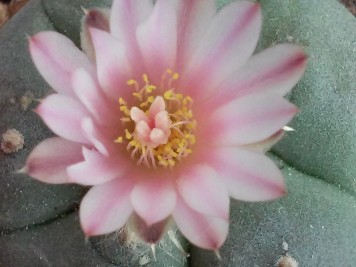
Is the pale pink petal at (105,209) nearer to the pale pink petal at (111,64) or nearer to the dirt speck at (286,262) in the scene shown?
the pale pink petal at (111,64)

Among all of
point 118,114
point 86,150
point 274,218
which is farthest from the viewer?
point 274,218

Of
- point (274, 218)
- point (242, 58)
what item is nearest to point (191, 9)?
point (242, 58)

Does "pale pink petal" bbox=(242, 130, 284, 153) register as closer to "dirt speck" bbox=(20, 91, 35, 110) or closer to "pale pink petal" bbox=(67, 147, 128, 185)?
"pale pink petal" bbox=(67, 147, 128, 185)

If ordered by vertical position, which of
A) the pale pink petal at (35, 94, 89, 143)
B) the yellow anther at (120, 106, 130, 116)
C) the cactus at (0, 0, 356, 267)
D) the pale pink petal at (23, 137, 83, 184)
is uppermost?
the pale pink petal at (35, 94, 89, 143)

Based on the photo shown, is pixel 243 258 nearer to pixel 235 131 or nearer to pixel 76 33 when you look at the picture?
pixel 235 131

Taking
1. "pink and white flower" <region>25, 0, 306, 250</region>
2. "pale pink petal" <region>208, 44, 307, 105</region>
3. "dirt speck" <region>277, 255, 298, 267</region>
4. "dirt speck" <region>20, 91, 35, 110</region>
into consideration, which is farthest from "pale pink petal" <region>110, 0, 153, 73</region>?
"dirt speck" <region>277, 255, 298, 267</region>

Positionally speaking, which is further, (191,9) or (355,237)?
(355,237)
